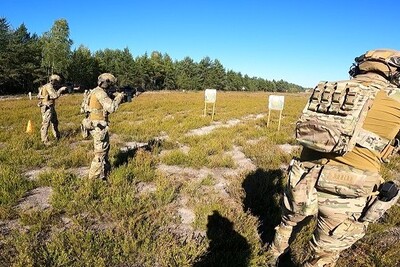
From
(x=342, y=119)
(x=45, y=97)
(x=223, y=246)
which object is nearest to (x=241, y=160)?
(x=223, y=246)

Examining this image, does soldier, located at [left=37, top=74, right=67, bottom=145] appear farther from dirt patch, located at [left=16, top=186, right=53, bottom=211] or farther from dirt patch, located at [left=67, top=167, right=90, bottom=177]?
dirt patch, located at [left=16, top=186, right=53, bottom=211]

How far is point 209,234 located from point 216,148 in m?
5.12

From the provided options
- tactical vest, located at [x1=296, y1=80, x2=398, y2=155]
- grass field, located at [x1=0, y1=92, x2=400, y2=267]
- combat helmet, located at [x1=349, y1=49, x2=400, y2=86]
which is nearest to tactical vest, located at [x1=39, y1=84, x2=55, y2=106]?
grass field, located at [x1=0, y1=92, x2=400, y2=267]

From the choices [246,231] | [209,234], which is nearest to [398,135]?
[246,231]

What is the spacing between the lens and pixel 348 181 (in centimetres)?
270

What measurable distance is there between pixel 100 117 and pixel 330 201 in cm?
452

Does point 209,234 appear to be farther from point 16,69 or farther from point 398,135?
point 16,69

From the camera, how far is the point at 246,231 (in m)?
4.25

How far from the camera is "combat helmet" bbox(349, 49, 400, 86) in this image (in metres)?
2.65

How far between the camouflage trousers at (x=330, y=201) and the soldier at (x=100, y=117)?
3945mm

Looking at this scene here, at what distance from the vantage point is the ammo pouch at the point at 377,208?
2730mm

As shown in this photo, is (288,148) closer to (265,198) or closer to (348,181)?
(265,198)

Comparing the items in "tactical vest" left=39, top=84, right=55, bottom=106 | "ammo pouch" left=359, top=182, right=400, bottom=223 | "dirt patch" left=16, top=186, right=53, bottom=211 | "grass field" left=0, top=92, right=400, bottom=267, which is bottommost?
"dirt patch" left=16, top=186, right=53, bottom=211

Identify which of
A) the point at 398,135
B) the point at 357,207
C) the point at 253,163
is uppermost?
the point at 398,135
